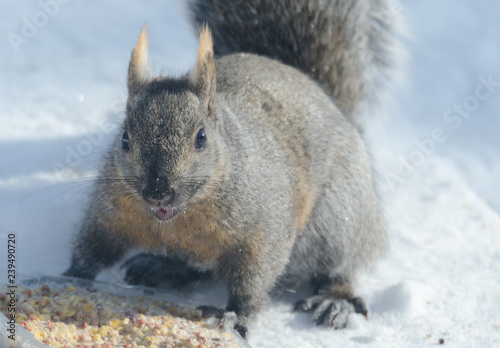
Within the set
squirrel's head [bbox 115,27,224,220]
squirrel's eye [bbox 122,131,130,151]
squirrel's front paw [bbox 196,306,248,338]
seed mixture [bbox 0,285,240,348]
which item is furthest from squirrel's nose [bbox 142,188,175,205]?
squirrel's front paw [bbox 196,306,248,338]

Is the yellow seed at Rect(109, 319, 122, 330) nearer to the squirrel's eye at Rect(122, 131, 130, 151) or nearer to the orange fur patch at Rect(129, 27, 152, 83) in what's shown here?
the squirrel's eye at Rect(122, 131, 130, 151)

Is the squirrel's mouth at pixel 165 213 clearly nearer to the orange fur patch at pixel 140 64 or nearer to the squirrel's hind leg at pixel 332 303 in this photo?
the orange fur patch at pixel 140 64

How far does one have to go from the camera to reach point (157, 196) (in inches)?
85.4

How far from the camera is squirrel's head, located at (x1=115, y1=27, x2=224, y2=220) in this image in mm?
2225

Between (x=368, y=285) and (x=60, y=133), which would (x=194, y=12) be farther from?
(x=368, y=285)

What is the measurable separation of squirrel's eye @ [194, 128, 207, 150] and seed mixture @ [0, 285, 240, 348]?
732 millimetres

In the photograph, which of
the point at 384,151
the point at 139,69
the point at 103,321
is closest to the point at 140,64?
the point at 139,69

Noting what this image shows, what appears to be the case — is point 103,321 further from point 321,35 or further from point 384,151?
point 384,151

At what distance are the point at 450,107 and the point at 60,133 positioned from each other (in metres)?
2.96

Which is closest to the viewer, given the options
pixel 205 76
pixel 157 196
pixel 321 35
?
pixel 157 196

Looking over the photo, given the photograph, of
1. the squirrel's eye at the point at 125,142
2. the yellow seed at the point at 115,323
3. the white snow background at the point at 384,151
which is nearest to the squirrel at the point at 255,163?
the squirrel's eye at the point at 125,142

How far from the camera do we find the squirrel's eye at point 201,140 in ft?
7.83

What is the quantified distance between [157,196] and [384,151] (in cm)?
294

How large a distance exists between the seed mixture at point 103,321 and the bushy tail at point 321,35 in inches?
63.5
